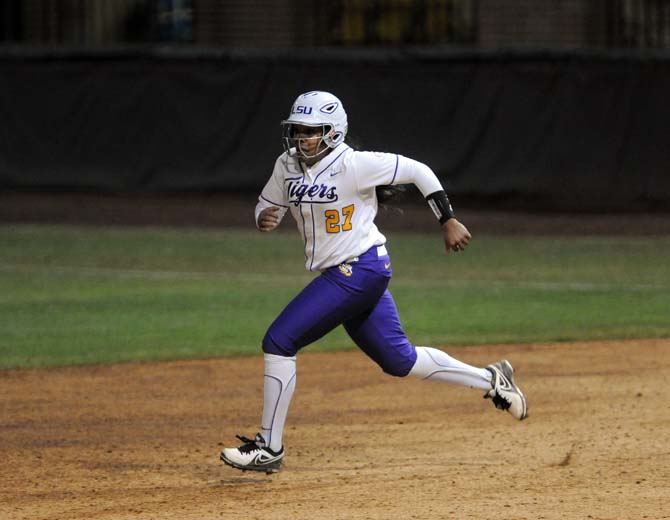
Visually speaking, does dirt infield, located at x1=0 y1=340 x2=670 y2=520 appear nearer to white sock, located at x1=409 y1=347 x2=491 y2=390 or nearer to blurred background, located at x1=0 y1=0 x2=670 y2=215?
white sock, located at x1=409 y1=347 x2=491 y2=390

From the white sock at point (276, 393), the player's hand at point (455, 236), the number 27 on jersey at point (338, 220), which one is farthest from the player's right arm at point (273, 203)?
the player's hand at point (455, 236)

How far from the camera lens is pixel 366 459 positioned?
7.28 m

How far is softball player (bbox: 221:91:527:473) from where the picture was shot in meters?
6.72

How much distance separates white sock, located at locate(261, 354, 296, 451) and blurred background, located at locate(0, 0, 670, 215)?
14.6 m

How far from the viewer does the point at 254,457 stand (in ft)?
22.1

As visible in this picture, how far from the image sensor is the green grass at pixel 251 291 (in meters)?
11.5

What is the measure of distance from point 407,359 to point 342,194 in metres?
0.98

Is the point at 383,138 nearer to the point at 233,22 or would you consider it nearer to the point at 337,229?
the point at 233,22

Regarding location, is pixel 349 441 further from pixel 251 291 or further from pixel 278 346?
pixel 251 291

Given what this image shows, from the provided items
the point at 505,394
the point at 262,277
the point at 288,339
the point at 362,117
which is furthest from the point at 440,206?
the point at 362,117

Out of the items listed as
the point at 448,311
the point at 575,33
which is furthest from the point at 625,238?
the point at 575,33

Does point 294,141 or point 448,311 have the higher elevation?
point 294,141

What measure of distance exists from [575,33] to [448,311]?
16328 millimetres

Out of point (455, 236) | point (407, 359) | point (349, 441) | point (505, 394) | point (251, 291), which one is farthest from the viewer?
point (251, 291)
